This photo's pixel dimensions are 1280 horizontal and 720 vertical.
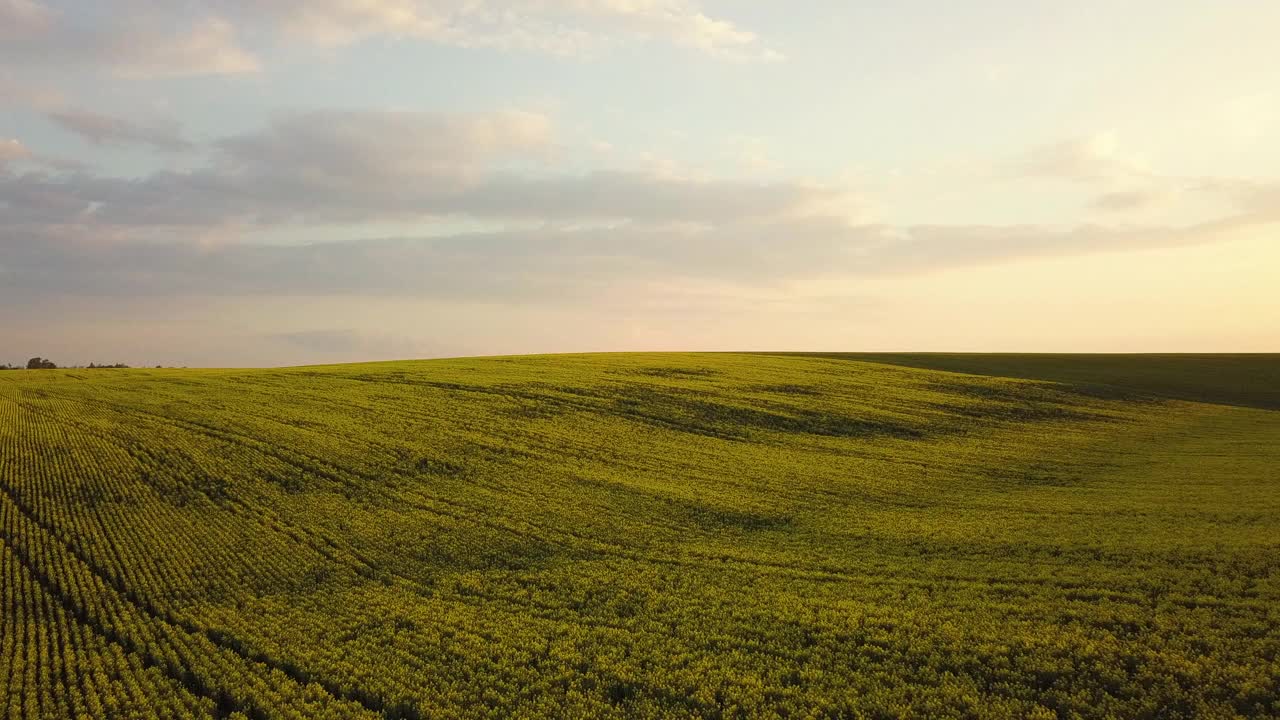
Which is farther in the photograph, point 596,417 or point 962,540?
point 596,417

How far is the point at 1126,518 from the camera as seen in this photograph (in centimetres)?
2809

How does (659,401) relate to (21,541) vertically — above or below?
above

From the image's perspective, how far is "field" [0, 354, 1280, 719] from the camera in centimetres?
1600

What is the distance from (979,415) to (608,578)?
40905 millimetres

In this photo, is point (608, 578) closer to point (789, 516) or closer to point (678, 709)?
point (678, 709)

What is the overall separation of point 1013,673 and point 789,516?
47.2 ft

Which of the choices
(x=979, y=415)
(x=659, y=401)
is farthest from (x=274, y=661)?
(x=979, y=415)

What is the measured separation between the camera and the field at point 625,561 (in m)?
16.0

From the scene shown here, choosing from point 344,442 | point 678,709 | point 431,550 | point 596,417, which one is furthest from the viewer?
point 596,417

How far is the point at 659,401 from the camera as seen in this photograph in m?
53.9

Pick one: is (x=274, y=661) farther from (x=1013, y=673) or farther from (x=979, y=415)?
(x=979, y=415)

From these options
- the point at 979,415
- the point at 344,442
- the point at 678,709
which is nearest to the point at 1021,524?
the point at 678,709

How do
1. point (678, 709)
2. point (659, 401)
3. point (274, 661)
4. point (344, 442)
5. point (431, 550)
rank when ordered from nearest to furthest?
point (678, 709), point (274, 661), point (431, 550), point (344, 442), point (659, 401)

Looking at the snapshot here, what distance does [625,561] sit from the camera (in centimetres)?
2430
